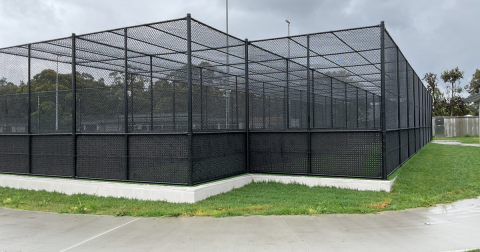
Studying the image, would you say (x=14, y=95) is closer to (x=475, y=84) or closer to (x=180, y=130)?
(x=180, y=130)

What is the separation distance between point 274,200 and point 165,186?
2397mm

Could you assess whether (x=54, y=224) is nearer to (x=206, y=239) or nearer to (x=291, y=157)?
(x=206, y=239)

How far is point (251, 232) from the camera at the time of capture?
5859mm

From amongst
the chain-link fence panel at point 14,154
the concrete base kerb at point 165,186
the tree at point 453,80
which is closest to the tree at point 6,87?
the chain-link fence panel at point 14,154

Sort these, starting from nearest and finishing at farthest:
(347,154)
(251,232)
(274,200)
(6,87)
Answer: (251,232), (274,200), (347,154), (6,87)

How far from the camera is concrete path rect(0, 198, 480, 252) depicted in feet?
17.2

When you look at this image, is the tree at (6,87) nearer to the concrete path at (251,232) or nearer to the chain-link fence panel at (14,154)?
the chain-link fence panel at (14,154)

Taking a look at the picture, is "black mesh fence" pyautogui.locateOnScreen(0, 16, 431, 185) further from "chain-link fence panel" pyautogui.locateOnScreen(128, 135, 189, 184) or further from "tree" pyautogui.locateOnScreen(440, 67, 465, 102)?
"tree" pyautogui.locateOnScreen(440, 67, 465, 102)

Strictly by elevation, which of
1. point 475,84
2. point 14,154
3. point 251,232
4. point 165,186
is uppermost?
point 475,84

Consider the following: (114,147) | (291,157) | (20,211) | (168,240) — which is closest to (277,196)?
(291,157)

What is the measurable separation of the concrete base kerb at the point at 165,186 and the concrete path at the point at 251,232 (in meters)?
1.34

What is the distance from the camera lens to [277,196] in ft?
27.9

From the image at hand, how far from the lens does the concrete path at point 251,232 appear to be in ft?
17.2

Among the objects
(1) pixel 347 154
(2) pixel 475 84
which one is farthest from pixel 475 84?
(1) pixel 347 154
